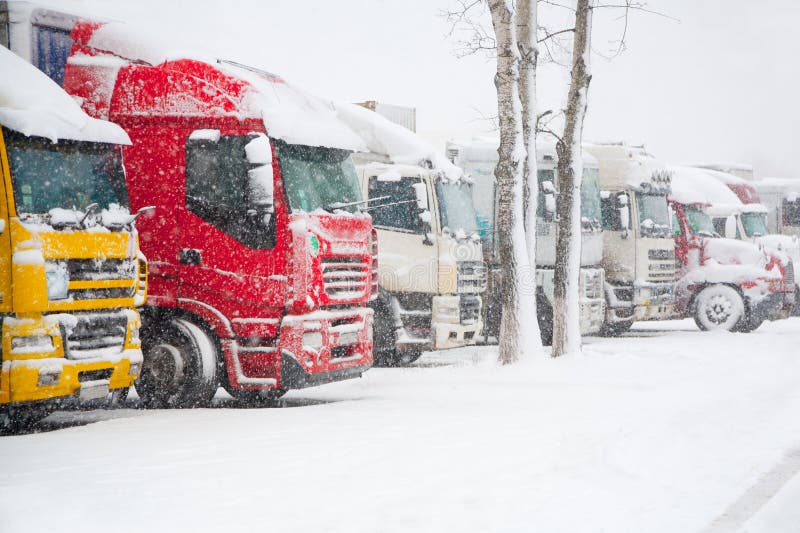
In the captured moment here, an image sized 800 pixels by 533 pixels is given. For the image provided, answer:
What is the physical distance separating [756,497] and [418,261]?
870 cm

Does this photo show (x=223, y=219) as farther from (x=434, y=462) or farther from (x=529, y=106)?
(x=529, y=106)

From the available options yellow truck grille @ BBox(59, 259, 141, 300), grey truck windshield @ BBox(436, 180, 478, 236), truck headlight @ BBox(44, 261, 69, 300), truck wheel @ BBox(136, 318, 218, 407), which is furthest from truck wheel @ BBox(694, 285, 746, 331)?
truck headlight @ BBox(44, 261, 69, 300)

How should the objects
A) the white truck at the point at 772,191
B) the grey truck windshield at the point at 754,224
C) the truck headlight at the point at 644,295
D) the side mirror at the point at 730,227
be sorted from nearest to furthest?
1. the truck headlight at the point at 644,295
2. the side mirror at the point at 730,227
3. the grey truck windshield at the point at 754,224
4. the white truck at the point at 772,191

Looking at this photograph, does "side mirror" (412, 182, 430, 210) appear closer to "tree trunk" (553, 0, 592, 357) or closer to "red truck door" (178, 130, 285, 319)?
"tree trunk" (553, 0, 592, 357)

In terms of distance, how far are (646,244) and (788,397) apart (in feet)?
29.3

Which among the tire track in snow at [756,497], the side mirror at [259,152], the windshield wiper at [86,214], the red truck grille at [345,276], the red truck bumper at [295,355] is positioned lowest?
the tire track in snow at [756,497]

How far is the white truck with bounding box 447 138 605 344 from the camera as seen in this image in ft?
60.3

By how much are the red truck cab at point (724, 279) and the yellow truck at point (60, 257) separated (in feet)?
48.2

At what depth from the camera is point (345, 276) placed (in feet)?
39.3

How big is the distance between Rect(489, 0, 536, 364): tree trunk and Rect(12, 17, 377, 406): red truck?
12.9ft

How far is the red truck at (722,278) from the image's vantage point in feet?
74.2

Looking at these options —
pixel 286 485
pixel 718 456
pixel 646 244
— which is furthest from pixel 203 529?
pixel 646 244

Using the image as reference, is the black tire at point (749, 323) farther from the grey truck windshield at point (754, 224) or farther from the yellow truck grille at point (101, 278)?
the yellow truck grille at point (101, 278)

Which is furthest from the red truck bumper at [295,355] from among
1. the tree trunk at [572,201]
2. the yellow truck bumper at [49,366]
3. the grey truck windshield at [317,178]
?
the tree trunk at [572,201]
